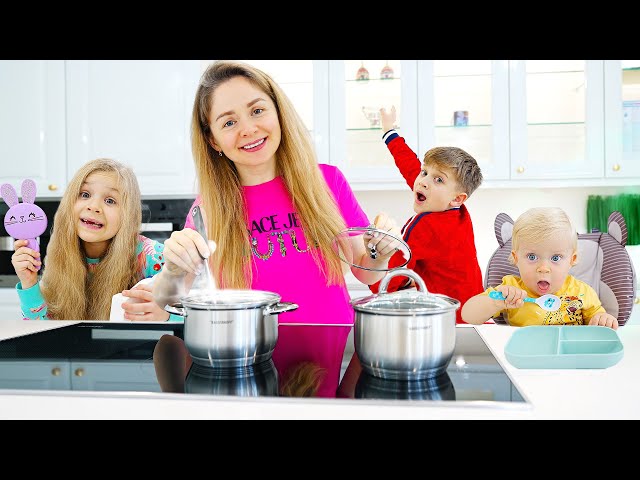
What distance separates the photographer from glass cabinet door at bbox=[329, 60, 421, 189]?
2703 mm

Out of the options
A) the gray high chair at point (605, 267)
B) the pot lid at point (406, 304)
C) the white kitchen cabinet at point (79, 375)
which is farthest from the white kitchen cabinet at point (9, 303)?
the pot lid at point (406, 304)

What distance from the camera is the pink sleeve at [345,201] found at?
66.2 inches

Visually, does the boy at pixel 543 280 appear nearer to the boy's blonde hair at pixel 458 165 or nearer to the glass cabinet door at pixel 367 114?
the boy's blonde hair at pixel 458 165

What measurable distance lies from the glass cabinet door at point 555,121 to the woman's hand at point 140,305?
1.87 metres

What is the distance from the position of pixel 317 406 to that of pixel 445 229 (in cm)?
157

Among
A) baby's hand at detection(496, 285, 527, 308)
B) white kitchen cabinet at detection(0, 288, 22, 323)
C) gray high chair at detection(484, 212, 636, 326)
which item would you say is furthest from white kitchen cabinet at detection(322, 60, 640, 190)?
white kitchen cabinet at detection(0, 288, 22, 323)

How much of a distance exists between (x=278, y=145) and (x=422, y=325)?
986mm

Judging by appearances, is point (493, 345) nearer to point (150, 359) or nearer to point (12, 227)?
point (150, 359)

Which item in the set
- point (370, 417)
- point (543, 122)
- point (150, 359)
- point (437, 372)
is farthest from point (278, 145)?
point (543, 122)

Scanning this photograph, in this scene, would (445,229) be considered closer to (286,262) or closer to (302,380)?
(286,262)

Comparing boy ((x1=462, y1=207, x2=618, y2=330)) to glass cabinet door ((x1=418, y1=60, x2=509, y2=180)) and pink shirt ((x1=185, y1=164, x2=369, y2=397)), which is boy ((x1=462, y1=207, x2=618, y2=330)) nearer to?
pink shirt ((x1=185, y1=164, x2=369, y2=397))

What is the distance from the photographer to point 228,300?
808 millimetres

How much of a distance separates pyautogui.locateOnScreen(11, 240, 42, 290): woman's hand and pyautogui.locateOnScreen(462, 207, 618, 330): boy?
1.22 m

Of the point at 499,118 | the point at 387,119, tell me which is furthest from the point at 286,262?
the point at 499,118
